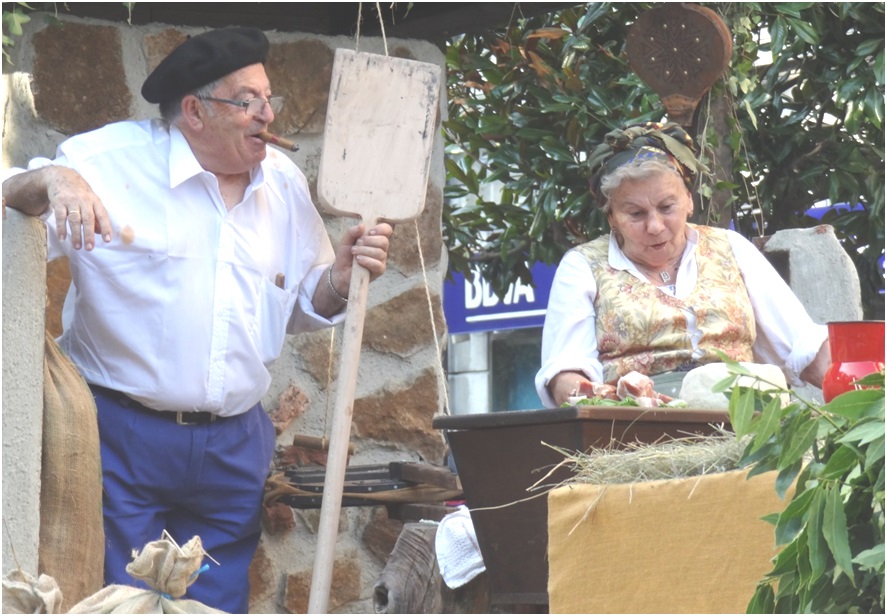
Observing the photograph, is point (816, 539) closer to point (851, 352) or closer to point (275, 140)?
point (851, 352)

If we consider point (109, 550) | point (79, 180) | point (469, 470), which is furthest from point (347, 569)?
point (79, 180)

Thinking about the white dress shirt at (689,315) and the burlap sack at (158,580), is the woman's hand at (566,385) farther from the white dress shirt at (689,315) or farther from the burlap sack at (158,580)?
the burlap sack at (158,580)

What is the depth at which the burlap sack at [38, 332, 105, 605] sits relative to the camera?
2.64m

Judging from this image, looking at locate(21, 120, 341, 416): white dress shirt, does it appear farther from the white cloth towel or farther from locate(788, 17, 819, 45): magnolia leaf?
locate(788, 17, 819, 45): magnolia leaf

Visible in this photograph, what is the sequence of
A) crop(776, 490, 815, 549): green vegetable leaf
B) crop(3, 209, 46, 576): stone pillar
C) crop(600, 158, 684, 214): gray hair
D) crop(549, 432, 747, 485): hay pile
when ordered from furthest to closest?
crop(600, 158, 684, 214): gray hair → crop(3, 209, 46, 576): stone pillar → crop(549, 432, 747, 485): hay pile → crop(776, 490, 815, 549): green vegetable leaf

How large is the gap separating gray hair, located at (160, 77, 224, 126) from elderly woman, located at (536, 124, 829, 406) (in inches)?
36.7

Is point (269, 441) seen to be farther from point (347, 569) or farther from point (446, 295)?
point (446, 295)

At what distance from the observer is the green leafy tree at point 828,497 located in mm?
1475

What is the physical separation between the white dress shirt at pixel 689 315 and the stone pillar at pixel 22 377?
1.22 m

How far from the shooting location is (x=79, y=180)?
2.67 m

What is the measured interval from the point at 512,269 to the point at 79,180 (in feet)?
8.35

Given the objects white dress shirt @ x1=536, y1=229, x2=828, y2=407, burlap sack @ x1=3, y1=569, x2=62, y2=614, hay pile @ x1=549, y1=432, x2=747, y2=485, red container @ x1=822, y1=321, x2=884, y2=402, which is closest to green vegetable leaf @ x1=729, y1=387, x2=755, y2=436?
hay pile @ x1=549, y1=432, x2=747, y2=485

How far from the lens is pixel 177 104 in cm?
317

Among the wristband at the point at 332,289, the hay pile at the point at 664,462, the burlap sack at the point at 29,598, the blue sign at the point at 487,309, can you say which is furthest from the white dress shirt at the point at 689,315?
the blue sign at the point at 487,309
